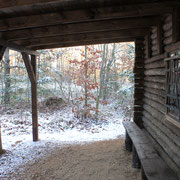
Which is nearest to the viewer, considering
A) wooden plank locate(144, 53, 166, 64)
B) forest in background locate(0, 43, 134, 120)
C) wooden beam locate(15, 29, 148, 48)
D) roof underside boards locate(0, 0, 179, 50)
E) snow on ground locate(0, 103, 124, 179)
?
roof underside boards locate(0, 0, 179, 50)

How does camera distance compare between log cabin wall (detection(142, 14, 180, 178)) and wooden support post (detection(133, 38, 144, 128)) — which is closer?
log cabin wall (detection(142, 14, 180, 178))

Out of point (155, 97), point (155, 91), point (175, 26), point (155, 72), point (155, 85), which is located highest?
point (175, 26)

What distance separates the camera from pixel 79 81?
27.6 feet

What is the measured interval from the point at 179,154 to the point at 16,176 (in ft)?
11.1

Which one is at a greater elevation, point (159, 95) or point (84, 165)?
point (159, 95)

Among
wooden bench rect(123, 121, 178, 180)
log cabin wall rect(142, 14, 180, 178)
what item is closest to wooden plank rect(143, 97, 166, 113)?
log cabin wall rect(142, 14, 180, 178)

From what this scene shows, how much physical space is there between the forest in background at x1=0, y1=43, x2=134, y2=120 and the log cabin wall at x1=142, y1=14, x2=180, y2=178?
375cm

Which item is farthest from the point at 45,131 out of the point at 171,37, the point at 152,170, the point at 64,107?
the point at 171,37

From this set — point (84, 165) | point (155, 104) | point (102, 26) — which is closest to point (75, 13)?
point (102, 26)

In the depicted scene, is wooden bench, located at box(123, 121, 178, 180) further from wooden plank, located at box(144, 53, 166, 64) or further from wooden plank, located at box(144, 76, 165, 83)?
wooden plank, located at box(144, 53, 166, 64)

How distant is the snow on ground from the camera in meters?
4.22

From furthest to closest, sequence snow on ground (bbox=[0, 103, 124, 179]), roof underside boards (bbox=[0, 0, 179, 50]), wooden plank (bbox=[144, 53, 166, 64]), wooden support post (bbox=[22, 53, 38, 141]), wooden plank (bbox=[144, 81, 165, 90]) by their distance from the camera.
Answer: wooden support post (bbox=[22, 53, 38, 141])
snow on ground (bbox=[0, 103, 124, 179])
wooden plank (bbox=[144, 81, 165, 90])
wooden plank (bbox=[144, 53, 166, 64])
roof underside boards (bbox=[0, 0, 179, 50])

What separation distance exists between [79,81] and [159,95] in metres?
5.57

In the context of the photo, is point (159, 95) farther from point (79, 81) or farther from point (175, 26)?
point (79, 81)
